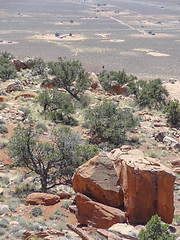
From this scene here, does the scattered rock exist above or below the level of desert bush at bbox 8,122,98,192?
below

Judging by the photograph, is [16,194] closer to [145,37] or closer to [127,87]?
[127,87]

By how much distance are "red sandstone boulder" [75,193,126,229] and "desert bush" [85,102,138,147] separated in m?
7.73

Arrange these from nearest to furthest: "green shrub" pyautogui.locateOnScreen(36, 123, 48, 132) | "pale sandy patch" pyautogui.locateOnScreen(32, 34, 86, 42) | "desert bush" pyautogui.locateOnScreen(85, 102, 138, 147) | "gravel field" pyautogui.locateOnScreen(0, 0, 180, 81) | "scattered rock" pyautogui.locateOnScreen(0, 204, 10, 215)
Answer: "scattered rock" pyautogui.locateOnScreen(0, 204, 10, 215)
"desert bush" pyautogui.locateOnScreen(85, 102, 138, 147)
"green shrub" pyautogui.locateOnScreen(36, 123, 48, 132)
"gravel field" pyautogui.locateOnScreen(0, 0, 180, 81)
"pale sandy patch" pyautogui.locateOnScreen(32, 34, 86, 42)

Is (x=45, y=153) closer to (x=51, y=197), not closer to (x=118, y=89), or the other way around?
(x=51, y=197)

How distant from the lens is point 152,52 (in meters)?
72.9

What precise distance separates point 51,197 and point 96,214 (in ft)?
6.09

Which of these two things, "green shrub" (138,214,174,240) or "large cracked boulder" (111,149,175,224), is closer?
"green shrub" (138,214,174,240)

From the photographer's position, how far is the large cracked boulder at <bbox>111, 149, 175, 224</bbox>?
27.1 ft

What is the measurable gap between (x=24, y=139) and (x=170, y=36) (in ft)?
310

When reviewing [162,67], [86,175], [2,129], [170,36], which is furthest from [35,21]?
[86,175]

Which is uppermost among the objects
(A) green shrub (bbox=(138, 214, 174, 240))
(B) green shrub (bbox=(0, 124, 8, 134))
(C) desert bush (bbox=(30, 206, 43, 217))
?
(B) green shrub (bbox=(0, 124, 8, 134))

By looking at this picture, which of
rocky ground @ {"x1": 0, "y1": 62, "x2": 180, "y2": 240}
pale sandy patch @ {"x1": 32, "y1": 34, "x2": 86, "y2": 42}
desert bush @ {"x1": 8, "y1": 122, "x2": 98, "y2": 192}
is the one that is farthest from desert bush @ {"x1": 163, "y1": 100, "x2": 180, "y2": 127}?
pale sandy patch @ {"x1": 32, "y1": 34, "x2": 86, "y2": 42}

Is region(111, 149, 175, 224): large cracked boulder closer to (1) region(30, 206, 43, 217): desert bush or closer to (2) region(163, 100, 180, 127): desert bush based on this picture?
(1) region(30, 206, 43, 217): desert bush

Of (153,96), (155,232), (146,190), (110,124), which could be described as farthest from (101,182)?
(153,96)
